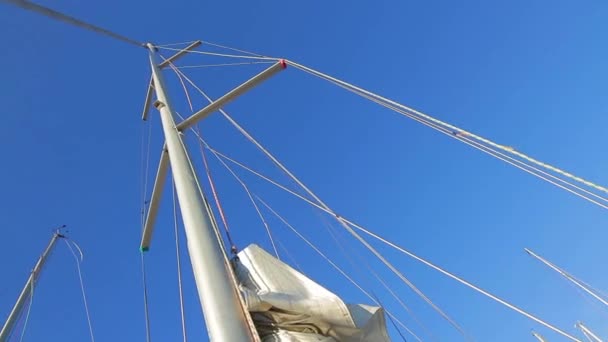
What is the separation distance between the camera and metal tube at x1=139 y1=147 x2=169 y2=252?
251 inches

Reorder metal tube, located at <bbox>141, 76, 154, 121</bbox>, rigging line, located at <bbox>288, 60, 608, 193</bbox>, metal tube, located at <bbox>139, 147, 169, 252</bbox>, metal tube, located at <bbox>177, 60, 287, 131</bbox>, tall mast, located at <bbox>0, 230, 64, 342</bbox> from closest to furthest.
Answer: rigging line, located at <bbox>288, 60, 608, 193</bbox> → metal tube, located at <bbox>177, 60, 287, 131</bbox> → metal tube, located at <bbox>139, 147, 169, 252</bbox> → metal tube, located at <bbox>141, 76, 154, 121</bbox> → tall mast, located at <bbox>0, 230, 64, 342</bbox>

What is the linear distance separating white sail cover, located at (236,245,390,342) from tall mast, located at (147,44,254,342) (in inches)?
7.5

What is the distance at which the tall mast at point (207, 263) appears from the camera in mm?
3479

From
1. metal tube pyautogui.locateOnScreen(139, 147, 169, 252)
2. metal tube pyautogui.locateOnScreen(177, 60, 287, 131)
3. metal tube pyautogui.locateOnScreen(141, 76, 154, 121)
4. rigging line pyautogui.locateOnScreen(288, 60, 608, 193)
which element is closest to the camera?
rigging line pyautogui.locateOnScreen(288, 60, 608, 193)

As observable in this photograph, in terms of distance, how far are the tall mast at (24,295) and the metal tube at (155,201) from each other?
520 cm

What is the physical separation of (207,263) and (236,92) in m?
2.97

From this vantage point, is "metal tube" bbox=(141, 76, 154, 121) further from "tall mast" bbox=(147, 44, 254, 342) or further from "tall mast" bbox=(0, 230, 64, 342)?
"tall mast" bbox=(0, 230, 64, 342)

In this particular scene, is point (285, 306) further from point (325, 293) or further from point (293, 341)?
point (325, 293)

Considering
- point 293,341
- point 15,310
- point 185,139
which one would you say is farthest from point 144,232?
point 15,310

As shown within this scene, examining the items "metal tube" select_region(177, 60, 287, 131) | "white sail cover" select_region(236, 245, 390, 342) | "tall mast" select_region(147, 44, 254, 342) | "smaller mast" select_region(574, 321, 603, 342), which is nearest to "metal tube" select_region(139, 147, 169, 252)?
"metal tube" select_region(177, 60, 287, 131)

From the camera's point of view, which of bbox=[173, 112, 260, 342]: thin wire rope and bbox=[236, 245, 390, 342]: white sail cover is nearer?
bbox=[173, 112, 260, 342]: thin wire rope

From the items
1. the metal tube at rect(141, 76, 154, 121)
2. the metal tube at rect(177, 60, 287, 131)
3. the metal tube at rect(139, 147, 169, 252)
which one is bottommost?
the metal tube at rect(139, 147, 169, 252)

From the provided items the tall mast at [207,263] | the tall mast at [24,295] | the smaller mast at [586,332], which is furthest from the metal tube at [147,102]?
the smaller mast at [586,332]

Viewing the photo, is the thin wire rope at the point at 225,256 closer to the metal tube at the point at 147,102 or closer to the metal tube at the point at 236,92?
the metal tube at the point at 236,92
